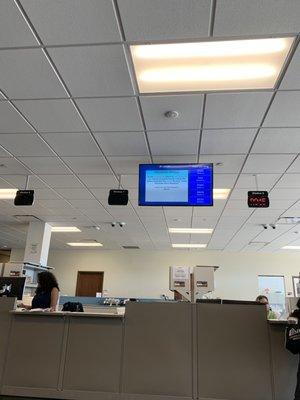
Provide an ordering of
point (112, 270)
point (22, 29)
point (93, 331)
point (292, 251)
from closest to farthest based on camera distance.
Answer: point (22, 29), point (93, 331), point (292, 251), point (112, 270)

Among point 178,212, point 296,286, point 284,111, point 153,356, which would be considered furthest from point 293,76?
point 296,286

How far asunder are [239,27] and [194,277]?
2.94 m

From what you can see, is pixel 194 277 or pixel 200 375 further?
pixel 194 277

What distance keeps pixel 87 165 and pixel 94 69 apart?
232 centimetres

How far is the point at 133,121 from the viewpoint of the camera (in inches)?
153

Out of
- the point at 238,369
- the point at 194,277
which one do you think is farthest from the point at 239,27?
the point at 238,369

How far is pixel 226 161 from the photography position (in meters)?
4.92

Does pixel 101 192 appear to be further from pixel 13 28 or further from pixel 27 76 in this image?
pixel 13 28

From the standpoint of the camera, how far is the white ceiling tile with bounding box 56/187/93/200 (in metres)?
6.38

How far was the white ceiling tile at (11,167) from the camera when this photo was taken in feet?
16.9

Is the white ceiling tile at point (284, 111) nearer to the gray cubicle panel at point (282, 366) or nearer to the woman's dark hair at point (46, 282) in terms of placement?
the gray cubicle panel at point (282, 366)

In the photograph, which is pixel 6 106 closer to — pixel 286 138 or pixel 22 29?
pixel 22 29

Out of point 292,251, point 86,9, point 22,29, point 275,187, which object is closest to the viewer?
point 86,9

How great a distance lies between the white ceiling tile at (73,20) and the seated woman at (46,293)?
313 centimetres
